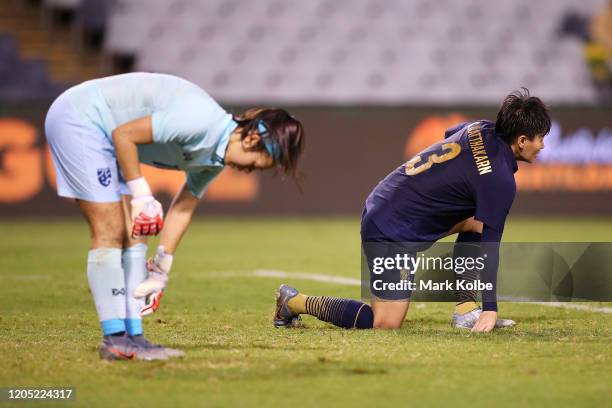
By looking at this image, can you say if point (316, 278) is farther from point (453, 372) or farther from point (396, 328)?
point (453, 372)

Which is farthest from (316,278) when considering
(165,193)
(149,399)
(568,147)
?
(568,147)

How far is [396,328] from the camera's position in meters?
6.17

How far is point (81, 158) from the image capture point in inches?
197

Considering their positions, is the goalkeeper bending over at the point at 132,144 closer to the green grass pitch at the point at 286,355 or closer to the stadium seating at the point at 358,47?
the green grass pitch at the point at 286,355

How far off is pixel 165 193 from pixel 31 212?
2.21 metres

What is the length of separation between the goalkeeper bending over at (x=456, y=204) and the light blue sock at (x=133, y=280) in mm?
1379

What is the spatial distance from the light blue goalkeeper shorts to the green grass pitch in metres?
0.85

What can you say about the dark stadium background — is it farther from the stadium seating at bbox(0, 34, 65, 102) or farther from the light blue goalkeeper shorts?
the light blue goalkeeper shorts

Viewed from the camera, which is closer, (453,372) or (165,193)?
(453,372)

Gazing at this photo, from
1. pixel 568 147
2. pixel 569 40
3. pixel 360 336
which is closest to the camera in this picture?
pixel 360 336

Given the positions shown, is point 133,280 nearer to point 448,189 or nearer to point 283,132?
point 283,132

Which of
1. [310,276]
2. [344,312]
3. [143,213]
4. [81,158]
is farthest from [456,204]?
[310,276]

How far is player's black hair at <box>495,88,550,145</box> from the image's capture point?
589cm
